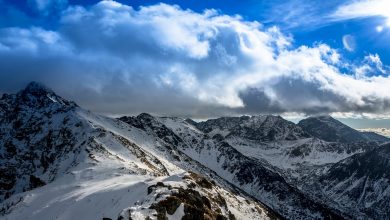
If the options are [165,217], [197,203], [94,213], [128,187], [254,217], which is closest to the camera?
[165,217]

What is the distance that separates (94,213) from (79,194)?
2772 centimetres

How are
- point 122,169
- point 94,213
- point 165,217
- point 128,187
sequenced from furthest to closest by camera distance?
point 122,169, point 128,187, point 94,213, point 165,217

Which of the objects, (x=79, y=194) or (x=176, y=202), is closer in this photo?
(x=176, y=202)

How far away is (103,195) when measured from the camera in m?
119

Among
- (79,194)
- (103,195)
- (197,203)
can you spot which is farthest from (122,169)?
(197,203)

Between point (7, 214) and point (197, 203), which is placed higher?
point (197, 203)

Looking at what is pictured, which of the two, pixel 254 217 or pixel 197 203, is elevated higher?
pixel 197 203

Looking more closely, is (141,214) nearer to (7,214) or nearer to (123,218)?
(123,218)

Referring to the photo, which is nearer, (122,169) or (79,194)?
(79,194)

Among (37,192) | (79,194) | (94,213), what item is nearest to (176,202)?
(94,213)

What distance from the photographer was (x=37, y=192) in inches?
5984

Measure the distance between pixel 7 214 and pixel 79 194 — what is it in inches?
834

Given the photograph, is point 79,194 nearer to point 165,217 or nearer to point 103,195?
point 103,195

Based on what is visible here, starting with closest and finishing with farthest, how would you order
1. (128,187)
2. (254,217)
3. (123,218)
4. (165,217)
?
(123,218)
(165,217)
(128,187)
(254,217)
